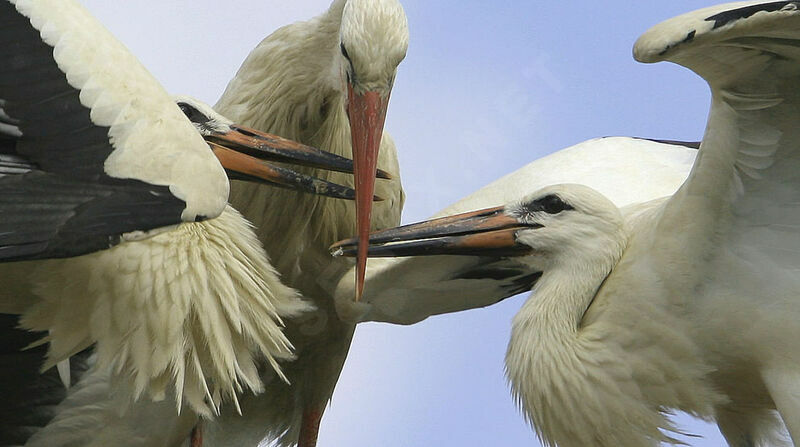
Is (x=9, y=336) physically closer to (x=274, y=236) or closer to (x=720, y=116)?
(x=274, y=236)

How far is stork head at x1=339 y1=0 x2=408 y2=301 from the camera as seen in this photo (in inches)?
150

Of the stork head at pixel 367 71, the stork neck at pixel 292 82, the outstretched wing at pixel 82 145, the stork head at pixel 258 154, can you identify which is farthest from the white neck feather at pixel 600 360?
the outstretched wing at pixel 82 145

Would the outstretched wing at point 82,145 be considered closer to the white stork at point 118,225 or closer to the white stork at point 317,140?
the white stork at point 118,225

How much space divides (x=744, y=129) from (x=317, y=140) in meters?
1.35

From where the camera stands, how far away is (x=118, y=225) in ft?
9.29

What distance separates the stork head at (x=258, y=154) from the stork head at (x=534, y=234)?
0.20 m

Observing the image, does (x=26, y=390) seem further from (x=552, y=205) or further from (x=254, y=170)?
(x=552, y=205)

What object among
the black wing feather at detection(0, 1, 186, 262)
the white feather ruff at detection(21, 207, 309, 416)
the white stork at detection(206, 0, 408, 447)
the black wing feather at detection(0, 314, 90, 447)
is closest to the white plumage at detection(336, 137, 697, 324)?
the white stork at detection(206, 0, 408, 447)

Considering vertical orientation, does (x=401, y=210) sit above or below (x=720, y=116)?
below

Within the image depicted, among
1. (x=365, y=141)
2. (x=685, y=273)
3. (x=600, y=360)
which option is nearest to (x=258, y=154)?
(x=365, y=141)

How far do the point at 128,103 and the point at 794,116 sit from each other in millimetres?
1493

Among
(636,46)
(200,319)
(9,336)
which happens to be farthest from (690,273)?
(9,336)

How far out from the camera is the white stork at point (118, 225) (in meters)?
2.88

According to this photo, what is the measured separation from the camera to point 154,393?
11.3 feet
